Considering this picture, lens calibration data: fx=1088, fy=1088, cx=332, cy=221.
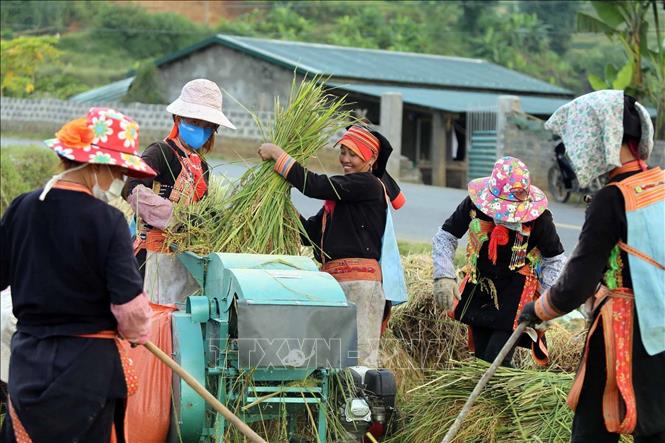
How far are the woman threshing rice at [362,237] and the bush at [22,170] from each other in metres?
7.30

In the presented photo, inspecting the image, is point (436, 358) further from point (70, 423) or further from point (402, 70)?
point (402, 70)

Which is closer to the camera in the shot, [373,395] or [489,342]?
[373,395]

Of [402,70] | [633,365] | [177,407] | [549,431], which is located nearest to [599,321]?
[633,365]

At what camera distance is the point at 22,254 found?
3.65m

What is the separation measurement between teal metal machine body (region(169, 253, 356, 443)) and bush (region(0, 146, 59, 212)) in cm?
813

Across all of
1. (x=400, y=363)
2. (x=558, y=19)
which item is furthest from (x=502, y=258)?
(x=558, y=19)

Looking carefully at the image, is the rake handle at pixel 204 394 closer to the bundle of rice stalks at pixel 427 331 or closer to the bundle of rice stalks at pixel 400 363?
the bundle of rice stalks at pixel 400 363

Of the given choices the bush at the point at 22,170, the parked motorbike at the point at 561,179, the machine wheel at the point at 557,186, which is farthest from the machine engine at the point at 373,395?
the machine wheel at the point at 557,186

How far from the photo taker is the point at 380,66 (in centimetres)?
2941

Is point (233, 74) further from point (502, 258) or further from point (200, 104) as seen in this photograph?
point (502, 258)

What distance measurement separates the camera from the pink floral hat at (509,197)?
555cm

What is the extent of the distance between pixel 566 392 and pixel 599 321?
1.12m

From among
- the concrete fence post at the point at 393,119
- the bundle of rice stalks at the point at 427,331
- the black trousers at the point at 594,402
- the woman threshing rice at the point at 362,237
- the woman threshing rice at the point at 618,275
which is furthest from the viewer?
the concrete fence post at the point at 393,119

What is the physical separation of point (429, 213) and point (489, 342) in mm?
9834
